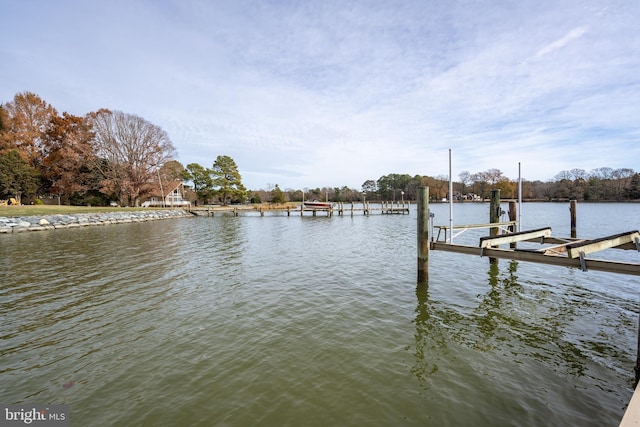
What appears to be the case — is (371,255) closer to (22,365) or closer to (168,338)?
(168,338)

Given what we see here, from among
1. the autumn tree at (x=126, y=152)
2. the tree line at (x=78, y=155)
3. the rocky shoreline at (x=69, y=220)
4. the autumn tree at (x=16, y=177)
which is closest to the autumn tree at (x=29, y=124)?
the tree line at (x=78, y=155)

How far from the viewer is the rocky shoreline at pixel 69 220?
76.6 feet

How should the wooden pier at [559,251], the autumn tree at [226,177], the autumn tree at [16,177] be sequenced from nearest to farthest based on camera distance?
the wooden pier at [559,251] < the autumn tree at [16,177] < the autumn tree at [226,177]

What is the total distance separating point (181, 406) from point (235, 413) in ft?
2.54

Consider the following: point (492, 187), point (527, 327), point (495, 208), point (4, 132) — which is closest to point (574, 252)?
point (527, 327)

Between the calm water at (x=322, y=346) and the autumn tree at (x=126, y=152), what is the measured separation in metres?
36.8

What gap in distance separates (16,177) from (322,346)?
163 ft

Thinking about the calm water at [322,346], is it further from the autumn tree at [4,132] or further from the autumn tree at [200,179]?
the autumn tree at [200,179]

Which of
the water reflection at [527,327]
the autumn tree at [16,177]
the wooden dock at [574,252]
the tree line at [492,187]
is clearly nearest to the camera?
the water reflection at [527,327]

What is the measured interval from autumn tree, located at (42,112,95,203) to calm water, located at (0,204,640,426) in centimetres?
3818

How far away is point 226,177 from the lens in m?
62.2

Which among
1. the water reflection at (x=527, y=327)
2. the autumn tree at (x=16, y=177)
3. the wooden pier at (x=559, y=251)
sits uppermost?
the autumn tree at (x=16, y=177)

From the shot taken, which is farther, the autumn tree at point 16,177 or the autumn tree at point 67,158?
the autumn tree at point 67,158

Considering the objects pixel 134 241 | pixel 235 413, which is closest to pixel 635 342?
pixel 235 413
